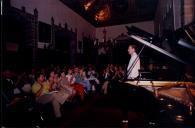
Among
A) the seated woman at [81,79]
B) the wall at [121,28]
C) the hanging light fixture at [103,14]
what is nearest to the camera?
the seated woman at [81,79]

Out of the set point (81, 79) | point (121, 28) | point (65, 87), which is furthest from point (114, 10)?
point (65, 87)

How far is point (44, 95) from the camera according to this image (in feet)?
17.0

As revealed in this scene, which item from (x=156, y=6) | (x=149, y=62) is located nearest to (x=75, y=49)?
(x=149, y=62)

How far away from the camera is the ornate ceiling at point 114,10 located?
12.7 metres

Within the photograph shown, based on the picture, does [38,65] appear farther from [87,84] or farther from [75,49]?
[75,49]

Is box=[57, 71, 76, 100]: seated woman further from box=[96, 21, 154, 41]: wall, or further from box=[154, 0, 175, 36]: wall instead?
box=[96, 21, 154, 41]: wall

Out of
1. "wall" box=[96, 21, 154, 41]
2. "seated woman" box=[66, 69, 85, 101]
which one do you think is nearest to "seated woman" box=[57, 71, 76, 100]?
"seated woman" box=[66, 69, 85, 101]

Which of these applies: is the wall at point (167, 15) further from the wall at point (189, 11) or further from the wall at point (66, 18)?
the wall at point (66, 18)

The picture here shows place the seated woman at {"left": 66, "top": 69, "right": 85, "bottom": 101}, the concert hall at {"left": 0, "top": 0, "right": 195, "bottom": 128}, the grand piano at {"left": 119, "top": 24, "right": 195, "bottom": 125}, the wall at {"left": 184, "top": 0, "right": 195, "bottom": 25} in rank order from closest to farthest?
the grand piano at {"left": 119, "top": 24, "right": 195, "bottom": 125}, the concert hall at {"left": 0, "top": 0, "right": 195, "bottom": 128}, the wall at {"left": 184, "top": 0, "right": 195, "bottom": 25}, the seated woman at {"left": 66, "top": 69, "right": 85, "bottom": 101}

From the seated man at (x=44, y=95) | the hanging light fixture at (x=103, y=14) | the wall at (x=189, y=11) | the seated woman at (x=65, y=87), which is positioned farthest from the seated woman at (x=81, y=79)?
the hanging light fixture at (x=103, y=14)

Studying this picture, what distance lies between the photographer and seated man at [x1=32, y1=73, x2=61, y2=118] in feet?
17.0

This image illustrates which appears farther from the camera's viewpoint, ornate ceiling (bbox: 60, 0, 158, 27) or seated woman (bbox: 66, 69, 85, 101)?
ornate ceiling (bbox: 60, 0, 158, 27)

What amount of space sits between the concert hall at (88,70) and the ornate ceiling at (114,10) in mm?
63

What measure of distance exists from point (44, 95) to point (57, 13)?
6132mm
